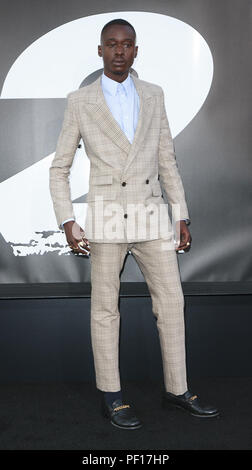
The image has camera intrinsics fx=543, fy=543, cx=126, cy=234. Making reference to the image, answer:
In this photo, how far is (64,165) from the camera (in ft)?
6.97

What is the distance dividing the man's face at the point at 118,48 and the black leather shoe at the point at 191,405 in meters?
1.27

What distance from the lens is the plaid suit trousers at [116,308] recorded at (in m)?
2.09

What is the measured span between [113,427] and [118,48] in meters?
1.41

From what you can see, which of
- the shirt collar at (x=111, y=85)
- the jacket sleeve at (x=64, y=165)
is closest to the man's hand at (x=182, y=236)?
the jacket sleeve at (x=64, y=165)

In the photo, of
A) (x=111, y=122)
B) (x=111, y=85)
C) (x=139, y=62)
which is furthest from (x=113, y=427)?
(x=139, y=62)

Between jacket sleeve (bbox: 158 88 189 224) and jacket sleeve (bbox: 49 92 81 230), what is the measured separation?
0.34 meters

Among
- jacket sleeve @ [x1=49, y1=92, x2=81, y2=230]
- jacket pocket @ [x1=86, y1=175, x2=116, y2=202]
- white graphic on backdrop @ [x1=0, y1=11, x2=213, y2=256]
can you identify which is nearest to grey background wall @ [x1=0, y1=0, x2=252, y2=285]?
white graphic on backdrop @ [x1=0, y1=11, x2=213, y2=256]

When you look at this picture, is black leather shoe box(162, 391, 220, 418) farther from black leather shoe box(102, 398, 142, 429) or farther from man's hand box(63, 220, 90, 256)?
man's hand box(63, 220, 90, 256)

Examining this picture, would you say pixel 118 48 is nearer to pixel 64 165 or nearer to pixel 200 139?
pixel 64 165

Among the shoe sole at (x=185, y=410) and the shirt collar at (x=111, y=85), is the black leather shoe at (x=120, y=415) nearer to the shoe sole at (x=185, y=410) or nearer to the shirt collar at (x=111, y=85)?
the shoe sole at (x=185, y=410)

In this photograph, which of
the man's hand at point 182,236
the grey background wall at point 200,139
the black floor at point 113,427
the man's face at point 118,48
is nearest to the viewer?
the black floor at point 113,427

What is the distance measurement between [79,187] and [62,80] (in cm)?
52
